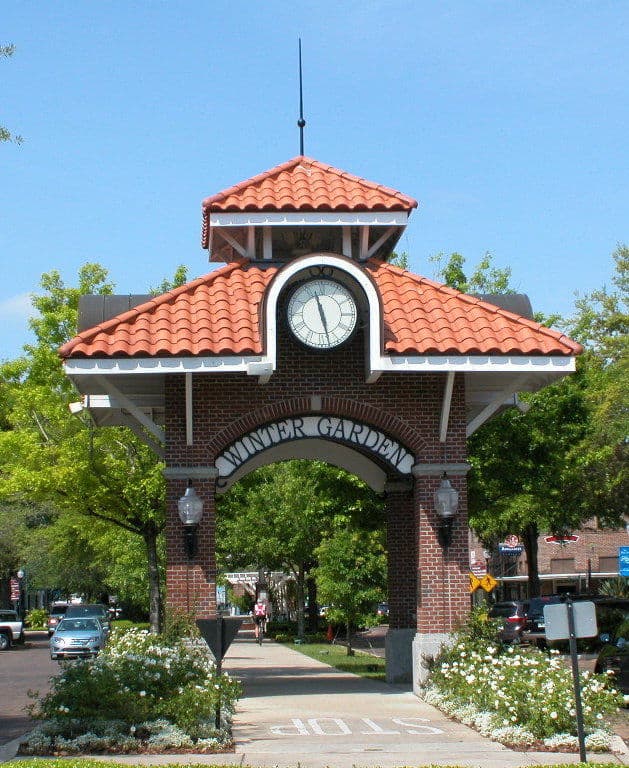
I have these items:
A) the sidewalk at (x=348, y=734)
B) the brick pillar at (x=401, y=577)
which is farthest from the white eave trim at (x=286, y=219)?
the sidewalk at (x=348, y=734)

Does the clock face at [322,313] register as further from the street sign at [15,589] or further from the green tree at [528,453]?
the street sign at [15,589]

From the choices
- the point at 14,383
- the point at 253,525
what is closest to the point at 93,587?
the point at 253,525

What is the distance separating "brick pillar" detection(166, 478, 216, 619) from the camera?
59.6 feet

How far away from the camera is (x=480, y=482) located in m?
30.9

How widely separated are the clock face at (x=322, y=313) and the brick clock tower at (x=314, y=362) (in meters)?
0.02

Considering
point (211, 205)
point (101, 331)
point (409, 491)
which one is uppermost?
point (211, 205)

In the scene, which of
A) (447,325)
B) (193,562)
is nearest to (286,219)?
(447,325)

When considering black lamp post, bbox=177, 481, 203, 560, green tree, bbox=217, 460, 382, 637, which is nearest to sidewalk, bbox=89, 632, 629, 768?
black lamp post, bbox=177, 481, 203, 560

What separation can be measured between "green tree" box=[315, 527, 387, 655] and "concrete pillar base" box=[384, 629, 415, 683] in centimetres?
1392

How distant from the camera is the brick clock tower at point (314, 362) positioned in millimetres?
17953

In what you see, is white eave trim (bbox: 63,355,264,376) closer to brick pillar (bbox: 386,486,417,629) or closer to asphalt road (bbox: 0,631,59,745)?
asphalt road (bbox: 0,631,59,745)

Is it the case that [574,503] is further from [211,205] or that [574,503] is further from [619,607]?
[211,205]

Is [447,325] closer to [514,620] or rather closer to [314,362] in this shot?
[314,362]

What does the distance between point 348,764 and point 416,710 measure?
5.08 metres
